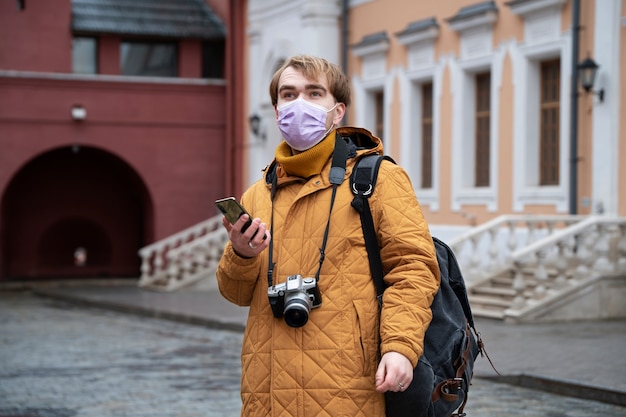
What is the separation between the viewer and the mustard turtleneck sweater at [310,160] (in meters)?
3.74

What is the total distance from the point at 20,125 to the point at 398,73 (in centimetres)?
922

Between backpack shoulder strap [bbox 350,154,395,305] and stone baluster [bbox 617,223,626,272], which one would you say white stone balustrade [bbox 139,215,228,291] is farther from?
backpack shoulder strap [bbox 350,154,395,305]

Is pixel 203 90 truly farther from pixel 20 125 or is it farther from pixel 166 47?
pixel 20 125

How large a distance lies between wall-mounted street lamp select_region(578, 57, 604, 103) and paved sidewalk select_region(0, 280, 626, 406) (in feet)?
11.0

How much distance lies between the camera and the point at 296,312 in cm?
352

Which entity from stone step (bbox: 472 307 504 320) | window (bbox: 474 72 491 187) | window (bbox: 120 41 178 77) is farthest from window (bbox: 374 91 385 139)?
stone step (bbox: 472 307 504 320)

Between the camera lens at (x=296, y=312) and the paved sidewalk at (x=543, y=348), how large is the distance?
19.5 ft

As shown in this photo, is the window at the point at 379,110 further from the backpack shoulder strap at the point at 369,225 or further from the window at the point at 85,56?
the backpack shoulder strap at the point at 369,225

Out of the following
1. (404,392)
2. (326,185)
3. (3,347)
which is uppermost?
(326,185)

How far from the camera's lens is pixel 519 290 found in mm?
15117

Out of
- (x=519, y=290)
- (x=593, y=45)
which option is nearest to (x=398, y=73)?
(x=593, y=45)

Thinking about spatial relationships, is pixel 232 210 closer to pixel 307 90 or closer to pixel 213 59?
pixel 307 90

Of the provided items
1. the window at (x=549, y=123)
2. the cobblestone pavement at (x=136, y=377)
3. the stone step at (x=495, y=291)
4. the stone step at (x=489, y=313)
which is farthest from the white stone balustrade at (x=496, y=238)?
the cobblestone pavement at (x=136, y=377)

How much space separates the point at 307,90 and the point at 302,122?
0.14 metres
